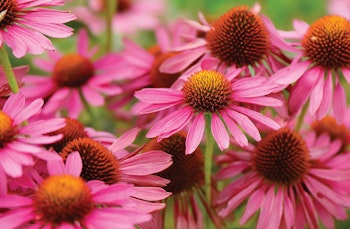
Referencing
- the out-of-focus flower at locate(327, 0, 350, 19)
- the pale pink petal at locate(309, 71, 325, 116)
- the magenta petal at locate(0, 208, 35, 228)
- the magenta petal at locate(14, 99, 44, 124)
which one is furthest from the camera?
the out-of-focus flower at locate(327, 0, 350, 19)

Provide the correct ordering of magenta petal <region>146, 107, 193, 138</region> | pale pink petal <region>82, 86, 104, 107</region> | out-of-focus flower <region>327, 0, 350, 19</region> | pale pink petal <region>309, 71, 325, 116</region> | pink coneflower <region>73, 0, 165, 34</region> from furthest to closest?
1. pink coneflower <region>73, 0, 165, 34</region>
2. out-of-focus flower <region>327, 0, 350, 19</region>
3. pale pink petal <region>82, 86, 104, 107</region>
4. pale pink petal <region>309, 71, 325, 116</region>
5. magenta petal <region>146, 107, 193, 138</region>

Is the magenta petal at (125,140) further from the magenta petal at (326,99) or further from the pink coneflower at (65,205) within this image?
the magenta petal at (326,99)

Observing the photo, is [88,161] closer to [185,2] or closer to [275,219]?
[275,219]

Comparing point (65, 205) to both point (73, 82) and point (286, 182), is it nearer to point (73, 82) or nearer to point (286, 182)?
point (286, 182)

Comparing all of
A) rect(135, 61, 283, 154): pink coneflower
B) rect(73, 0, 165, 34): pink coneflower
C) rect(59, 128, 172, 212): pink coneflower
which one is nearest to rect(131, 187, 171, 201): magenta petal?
rect(59, 128, 172, 212): pink coneflower

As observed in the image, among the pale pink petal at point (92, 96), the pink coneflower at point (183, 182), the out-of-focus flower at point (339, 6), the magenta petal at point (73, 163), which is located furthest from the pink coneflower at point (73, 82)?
the out-of-focus flower at point (339, 6)

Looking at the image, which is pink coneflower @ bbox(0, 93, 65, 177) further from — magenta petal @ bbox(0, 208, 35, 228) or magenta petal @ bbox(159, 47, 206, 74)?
magenta petal @ bbox(159, 47, 206, 74)

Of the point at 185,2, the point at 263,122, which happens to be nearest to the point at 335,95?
the point at 263,122

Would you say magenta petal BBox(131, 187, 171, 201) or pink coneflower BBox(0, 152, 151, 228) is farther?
magenta petal BBox(131, 187, 171, 201)
